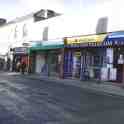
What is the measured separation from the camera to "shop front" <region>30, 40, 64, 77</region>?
2924 centimetres

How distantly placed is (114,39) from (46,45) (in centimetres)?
1010

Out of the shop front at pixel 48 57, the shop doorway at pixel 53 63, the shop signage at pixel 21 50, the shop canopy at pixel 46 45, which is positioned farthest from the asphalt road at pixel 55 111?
the shop signage at pixel 21 50

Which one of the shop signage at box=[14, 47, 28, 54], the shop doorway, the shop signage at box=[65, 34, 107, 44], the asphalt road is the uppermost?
the shop signage at box=[65, 34, 107, 44]

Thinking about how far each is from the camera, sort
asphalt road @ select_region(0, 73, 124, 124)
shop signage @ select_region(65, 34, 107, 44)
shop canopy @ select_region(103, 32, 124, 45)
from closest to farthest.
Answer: asphalt road @ select_region(0, 73, 124, 124), shop canopy @ select_region(103, 32, 124, 45), shop signage @ select_region(65, 34, 107, 44)

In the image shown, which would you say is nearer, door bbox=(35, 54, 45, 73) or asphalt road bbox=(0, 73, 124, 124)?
asphalt road bbox=(0, 73, 124, 124)

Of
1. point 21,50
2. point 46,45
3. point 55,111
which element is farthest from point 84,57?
point 55,111

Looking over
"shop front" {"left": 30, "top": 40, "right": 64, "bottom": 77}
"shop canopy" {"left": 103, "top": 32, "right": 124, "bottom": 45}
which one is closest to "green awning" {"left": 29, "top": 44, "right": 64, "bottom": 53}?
"shop front" {"left": 30, "top": 40, "right": 64, "bottom": 77}

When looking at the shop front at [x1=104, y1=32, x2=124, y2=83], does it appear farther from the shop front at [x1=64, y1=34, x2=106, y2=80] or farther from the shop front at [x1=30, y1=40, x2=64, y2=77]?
the shop front at [x1=30, y1=40, x2=64, y2=77]

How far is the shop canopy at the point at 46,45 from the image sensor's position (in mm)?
28434

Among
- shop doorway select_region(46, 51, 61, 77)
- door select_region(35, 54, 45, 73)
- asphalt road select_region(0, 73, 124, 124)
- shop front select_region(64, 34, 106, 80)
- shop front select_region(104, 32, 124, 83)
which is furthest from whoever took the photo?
door select_region(35, 54, 45, 73)

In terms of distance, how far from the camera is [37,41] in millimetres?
32688

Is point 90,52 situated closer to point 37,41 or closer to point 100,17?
point 100,17

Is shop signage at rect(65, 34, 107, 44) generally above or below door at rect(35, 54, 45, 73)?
above

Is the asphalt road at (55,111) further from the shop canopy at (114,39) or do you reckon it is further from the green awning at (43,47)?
the green awning at (43,47)
